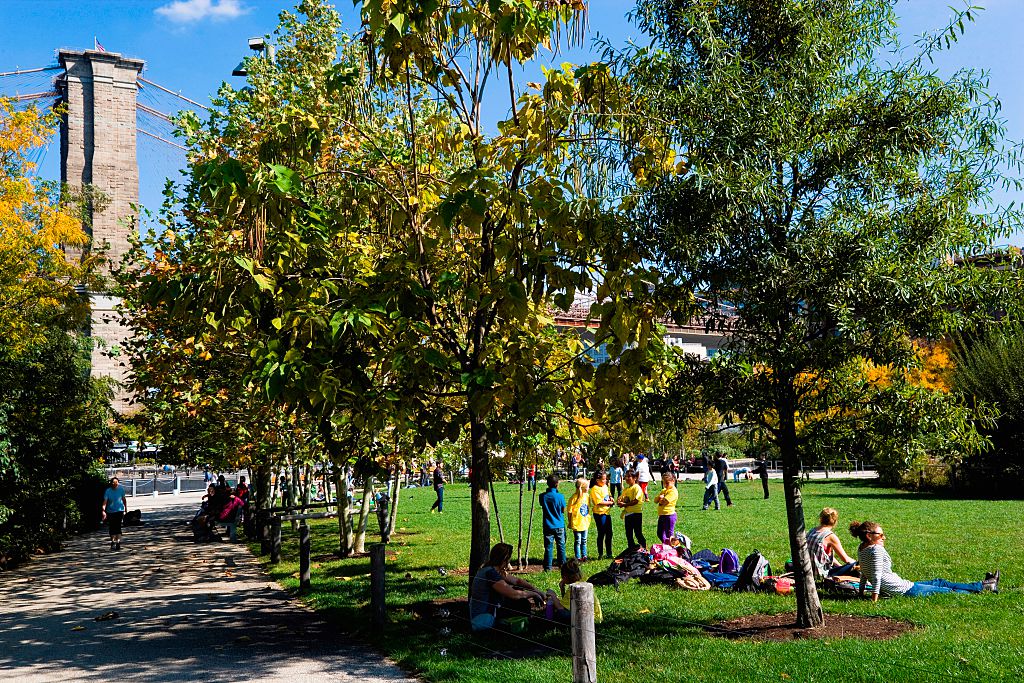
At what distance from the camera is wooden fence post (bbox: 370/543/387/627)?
11.0 m

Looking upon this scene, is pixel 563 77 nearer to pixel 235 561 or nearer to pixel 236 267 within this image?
pixel 236 267

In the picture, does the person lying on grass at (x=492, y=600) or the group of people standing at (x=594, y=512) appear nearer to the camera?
the person lying on grass at (x=492, y=600)

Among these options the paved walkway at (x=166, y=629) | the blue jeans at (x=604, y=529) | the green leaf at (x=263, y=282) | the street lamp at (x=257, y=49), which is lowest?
the paved walkway at (x=166, y=629)

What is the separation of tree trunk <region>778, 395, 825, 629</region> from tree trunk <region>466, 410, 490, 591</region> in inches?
130

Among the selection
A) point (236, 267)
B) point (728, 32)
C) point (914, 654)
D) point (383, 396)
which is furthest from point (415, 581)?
point (728, 32)

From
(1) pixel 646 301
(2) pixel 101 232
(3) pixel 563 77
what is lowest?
(1) pixel 646 301

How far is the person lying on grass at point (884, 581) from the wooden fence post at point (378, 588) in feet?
19.3

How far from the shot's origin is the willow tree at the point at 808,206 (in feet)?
28.0

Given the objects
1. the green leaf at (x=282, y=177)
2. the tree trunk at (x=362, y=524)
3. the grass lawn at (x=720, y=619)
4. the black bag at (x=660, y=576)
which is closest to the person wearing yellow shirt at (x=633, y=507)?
the grass lawn at (x=720, y=619)

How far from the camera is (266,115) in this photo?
15.5 m

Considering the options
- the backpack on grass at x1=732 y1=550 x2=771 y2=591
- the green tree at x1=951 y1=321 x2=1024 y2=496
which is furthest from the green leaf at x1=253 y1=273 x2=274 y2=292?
the green tree at x1=951 y1=321 x2=1024 y2=496

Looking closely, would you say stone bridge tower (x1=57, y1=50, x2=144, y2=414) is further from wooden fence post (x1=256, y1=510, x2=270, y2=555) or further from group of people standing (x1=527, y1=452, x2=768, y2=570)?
group of people standing (x1=527, y1=452, x2=768, y2=570)

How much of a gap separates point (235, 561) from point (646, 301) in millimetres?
14832

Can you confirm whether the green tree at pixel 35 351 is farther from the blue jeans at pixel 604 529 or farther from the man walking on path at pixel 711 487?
the man walking on path at pixel 711 487
